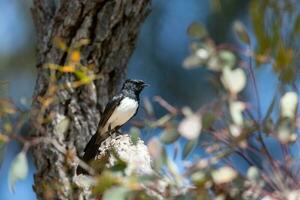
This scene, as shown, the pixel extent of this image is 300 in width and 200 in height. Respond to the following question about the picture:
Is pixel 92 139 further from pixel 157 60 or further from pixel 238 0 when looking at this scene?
pixel 157 60

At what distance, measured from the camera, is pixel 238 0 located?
4.30 m

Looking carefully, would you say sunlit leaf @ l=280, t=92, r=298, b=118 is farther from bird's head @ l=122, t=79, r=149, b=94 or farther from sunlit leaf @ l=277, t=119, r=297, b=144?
bird's head @ l=122, t=79, r=149, b=94

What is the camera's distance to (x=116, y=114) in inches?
146

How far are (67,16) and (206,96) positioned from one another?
165cm

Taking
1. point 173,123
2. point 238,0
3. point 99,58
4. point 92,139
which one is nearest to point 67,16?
point 99,58

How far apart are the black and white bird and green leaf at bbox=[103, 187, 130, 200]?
4.72 ft

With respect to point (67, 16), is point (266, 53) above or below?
below

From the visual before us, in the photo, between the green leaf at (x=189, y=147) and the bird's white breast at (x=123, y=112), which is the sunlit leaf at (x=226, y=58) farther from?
the bird's white breast at (x=123, y=112)

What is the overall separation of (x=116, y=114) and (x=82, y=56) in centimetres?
68

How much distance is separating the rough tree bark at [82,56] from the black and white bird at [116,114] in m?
0.06

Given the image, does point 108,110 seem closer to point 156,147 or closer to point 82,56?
point 82,56

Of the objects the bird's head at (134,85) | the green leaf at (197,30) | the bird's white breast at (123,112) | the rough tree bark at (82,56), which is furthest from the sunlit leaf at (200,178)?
the bird's head at (134,85)

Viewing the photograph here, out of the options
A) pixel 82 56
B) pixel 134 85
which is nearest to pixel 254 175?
pixel 82 56

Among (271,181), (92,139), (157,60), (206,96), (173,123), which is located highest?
(157,60)
